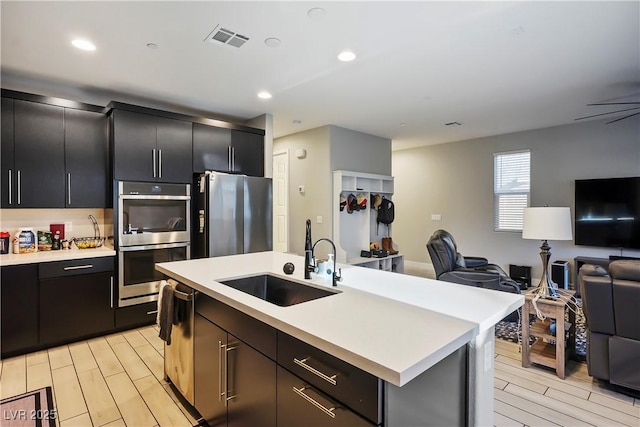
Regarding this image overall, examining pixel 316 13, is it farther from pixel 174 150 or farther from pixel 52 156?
pixel 52 156

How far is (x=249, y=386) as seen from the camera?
156 cm

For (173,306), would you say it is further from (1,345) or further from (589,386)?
(589,386)

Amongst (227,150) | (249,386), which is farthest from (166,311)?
(227,150)

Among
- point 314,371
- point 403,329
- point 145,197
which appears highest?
point 145,197

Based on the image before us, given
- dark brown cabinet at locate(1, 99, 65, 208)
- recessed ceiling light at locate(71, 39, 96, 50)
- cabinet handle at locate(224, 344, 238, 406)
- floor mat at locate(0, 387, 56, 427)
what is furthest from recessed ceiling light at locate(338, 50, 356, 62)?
floor mat at locate(0, 387, 56, 427)

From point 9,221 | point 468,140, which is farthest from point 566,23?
point 9,221

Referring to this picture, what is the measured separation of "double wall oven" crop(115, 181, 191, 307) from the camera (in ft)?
11.5

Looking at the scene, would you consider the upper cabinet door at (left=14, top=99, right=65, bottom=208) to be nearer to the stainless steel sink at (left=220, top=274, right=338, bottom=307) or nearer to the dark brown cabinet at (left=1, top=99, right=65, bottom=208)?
the dark brown cabinet at (left=1, top=99, right=65, bottom=208)

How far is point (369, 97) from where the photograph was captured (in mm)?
4012

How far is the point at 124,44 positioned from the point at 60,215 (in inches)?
83.9

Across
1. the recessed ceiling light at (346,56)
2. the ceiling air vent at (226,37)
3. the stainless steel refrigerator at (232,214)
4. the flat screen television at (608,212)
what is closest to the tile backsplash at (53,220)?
the stainless steel refrigerator at (232,214)

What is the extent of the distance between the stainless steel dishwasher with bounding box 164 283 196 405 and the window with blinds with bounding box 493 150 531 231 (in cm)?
586

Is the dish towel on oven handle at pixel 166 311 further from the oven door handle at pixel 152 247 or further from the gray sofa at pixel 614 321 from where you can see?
the gray sofa at pixel 614 321

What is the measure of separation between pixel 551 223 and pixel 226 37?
3040 mm
